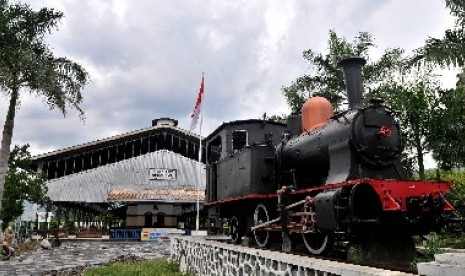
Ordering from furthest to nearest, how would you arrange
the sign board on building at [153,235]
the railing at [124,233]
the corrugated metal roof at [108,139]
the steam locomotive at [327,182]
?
the corrugated metal roof at [108,139]
the railing at [124,233]
the sign board on building at [153,235]
the steam locomotive at [327,182]

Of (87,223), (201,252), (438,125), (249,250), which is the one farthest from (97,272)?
(87,223)

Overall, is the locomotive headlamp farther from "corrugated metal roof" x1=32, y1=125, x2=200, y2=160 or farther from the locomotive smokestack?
"corrugated metal roof" x1=32, y1=125, x2=200, y2=160

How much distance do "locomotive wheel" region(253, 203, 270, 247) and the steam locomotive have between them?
2 cm

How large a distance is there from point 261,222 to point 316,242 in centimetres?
168

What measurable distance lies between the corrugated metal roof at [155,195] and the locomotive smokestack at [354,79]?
21.7 m

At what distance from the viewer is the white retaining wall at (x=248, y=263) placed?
4.32 meters

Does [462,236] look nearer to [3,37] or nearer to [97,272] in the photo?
[97,272]

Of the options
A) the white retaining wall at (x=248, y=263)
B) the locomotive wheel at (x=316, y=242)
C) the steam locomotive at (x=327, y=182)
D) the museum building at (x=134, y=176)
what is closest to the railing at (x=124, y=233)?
the museum building at (x=134, y=176)

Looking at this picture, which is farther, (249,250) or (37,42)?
(37,42)

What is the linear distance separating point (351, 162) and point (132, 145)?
93.3 feet

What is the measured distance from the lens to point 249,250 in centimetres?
676

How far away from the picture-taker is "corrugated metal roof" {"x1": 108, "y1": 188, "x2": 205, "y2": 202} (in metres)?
29.4

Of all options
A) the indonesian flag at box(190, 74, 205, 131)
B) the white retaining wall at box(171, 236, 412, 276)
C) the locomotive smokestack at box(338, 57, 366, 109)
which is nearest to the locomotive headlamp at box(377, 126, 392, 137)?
the locomotive smokestack at box(338, 57, 366, 109)

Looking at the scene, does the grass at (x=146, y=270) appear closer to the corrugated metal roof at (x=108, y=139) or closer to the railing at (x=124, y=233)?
the railing at (x=124, y=233)
